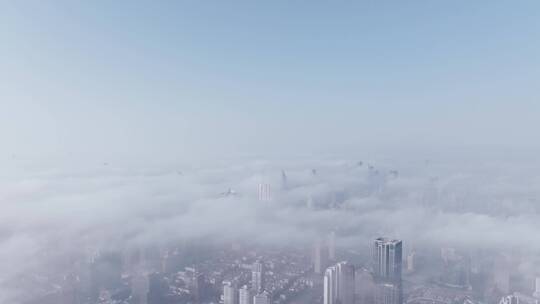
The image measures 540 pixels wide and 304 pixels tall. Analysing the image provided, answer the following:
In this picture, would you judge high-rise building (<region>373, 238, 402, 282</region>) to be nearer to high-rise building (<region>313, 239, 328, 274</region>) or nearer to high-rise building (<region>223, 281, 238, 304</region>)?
high-rise building (<region>313, 239, 328, 274</region>)

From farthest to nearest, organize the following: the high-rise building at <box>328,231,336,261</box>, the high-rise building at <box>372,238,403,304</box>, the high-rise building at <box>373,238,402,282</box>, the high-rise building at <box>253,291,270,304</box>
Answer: the high-rise building at <box>328,231,336,261</box> → the high-rise building at <box>373,238,402,282</box> → the high-rise building at <box>372,238,403,304</box> → the high-rise building at <box>253,291,270,304</box>

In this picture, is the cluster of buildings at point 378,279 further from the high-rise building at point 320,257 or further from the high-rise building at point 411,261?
the high-rise building at point 320,257

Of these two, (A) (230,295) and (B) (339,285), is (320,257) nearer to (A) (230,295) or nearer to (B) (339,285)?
(B) (339,285)

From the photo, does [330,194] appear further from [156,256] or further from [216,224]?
[156,256]

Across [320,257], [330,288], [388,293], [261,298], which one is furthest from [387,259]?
[261,298]

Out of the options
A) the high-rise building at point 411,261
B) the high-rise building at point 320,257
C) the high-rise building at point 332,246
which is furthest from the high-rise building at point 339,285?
the high-rise building at point 411,261

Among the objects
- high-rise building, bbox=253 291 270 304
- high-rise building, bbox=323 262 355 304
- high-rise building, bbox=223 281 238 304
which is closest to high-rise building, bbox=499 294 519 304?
high-rise building, bbox=323 262 355 304

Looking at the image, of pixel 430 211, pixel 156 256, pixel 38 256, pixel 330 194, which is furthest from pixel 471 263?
pixel 38 256
